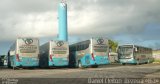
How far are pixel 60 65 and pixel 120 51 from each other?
16447 millimetres

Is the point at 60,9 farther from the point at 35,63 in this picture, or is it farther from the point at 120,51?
the point at 35,63

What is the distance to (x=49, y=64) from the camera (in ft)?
132

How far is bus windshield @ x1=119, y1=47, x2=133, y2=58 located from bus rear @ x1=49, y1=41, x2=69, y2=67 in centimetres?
1571

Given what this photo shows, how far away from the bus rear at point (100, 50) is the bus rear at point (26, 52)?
6.15 m

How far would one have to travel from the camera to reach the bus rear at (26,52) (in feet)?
126

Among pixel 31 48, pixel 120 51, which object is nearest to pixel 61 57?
pixel 31 48

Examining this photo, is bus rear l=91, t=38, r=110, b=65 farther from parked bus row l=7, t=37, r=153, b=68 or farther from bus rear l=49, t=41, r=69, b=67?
bus rear l=49, t=41, r=69, b=67

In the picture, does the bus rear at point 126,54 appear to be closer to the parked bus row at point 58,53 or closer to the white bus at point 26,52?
the parked bus row at point 58,53

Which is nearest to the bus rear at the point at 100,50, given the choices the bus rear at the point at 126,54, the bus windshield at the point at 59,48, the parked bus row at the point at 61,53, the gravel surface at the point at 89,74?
the parked bus row at the point at 61,53

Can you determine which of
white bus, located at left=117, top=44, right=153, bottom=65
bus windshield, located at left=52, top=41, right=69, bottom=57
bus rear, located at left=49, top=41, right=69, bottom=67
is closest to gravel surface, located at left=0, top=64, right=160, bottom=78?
bus rear, located at left=49, top=41, right=69, bottom=67

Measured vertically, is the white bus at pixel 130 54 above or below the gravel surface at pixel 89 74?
above

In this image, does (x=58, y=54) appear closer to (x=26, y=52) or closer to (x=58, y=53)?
(x=58, y=53)

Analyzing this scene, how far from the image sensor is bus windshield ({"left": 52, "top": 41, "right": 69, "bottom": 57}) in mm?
40156

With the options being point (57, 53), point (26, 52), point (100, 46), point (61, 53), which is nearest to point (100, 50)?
point (100, 46)
